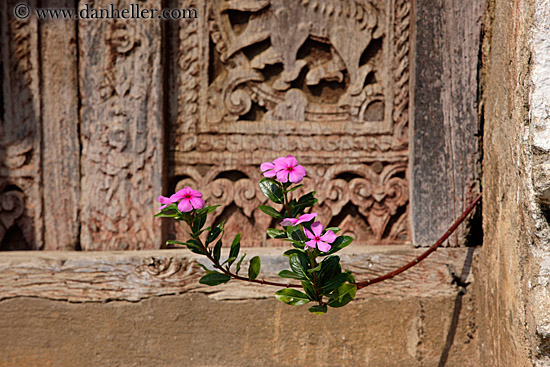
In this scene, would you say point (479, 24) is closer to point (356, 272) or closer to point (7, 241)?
point (356, 272)

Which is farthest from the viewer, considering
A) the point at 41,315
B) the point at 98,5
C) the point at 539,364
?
the point at 98,5

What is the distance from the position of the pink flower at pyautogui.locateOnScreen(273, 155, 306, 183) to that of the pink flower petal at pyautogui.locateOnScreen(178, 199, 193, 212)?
0.23m

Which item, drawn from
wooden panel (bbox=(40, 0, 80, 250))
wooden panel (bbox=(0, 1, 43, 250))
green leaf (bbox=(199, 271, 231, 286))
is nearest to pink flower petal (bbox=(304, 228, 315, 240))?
green leaf (bbox=(199, 271, 231, 286))

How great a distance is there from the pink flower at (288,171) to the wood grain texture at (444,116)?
2.63 ft

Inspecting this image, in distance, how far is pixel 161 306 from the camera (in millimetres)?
1781

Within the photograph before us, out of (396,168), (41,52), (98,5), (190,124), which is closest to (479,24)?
(396,168)

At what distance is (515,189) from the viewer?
1314 millimetres

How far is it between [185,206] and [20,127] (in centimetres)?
111

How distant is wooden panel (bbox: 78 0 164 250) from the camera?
1908 mm

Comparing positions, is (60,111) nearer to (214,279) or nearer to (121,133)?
(121,133)

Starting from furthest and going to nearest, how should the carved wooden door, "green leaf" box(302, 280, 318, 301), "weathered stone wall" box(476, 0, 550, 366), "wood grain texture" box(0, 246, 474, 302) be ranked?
the carved wooden door, "wood grain texture" box(0, 246, 474, 302), "green leaf" box(302, 280, 318, 301), "weathered stone wall" box(476, 0, 550, 366)

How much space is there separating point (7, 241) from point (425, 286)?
1.65 m

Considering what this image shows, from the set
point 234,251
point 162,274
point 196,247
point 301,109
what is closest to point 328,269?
point 234,251

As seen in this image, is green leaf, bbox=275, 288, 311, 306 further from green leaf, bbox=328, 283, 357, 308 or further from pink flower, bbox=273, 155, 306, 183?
pink flower, bbox=273, 155, 306, 183
